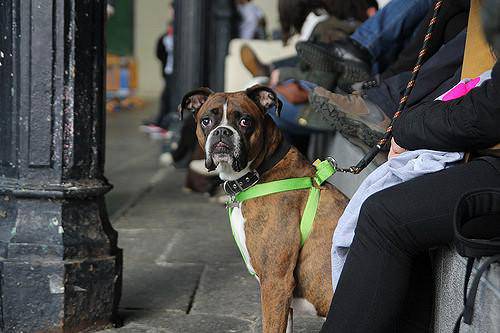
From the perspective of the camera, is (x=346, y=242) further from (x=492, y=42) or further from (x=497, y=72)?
(x=492, y=42)

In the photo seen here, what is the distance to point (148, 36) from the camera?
2345cm

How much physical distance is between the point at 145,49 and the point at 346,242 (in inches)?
848

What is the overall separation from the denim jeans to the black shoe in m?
0.07

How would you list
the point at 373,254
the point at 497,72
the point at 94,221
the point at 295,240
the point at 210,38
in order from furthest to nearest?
the point at 210,38, the point at 94,221, the point at 295,240, the point at 373,254, the point at 497,72

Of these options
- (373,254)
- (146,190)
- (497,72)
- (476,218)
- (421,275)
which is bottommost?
(146,190)

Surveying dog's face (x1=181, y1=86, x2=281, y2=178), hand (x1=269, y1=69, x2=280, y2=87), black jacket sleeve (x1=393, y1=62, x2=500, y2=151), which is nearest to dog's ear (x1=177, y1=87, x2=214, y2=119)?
dog's face (x1=181, y1=86, x2=281, y2=178)

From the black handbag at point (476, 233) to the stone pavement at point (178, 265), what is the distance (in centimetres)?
136

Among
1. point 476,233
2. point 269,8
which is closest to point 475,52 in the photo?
point 476,233

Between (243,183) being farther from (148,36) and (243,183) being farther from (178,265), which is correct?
(148,36)

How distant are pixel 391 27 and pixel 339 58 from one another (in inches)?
14.9

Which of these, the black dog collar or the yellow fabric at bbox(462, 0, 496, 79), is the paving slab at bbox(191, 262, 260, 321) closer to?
Answer: the black dog collar

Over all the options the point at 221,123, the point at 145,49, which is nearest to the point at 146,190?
the point at 221,123

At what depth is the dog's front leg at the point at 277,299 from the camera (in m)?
3.04

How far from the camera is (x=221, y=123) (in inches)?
124
